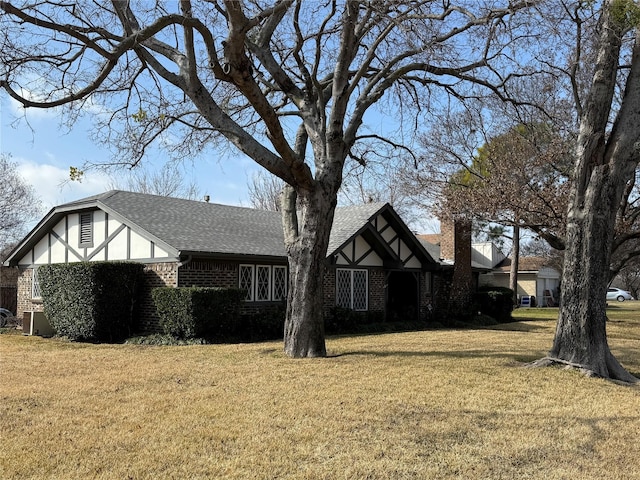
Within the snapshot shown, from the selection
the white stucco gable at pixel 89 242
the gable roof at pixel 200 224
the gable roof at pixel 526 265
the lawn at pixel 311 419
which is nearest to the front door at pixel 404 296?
the gable roof at pixel 200 224

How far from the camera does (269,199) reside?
40.9m

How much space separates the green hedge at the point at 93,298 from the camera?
1518cm

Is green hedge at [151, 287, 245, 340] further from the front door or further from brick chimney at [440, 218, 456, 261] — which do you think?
brick chimney at [440, 218, 456, 261]

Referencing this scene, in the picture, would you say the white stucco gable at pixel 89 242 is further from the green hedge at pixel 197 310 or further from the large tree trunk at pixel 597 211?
the large tree trunk at pixel 597 211

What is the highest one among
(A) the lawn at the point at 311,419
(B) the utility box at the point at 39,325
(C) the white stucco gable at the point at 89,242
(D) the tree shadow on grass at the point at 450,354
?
(C) the white stucco gable at the point at 89,242

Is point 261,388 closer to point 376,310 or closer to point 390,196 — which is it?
point 376,310

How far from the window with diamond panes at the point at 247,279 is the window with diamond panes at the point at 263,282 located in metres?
0.25

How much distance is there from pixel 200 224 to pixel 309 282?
8.04 meters

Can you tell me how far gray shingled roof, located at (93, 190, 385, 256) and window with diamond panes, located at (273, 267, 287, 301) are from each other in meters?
0.62

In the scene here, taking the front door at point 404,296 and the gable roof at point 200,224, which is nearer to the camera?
the gable roof at point 200,224

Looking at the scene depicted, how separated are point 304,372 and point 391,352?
3375 mm

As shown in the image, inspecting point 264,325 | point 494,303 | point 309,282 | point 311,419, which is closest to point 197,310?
point 264,325

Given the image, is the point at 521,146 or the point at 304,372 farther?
the point at 521,146

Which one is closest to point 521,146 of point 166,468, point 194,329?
point 194,329
